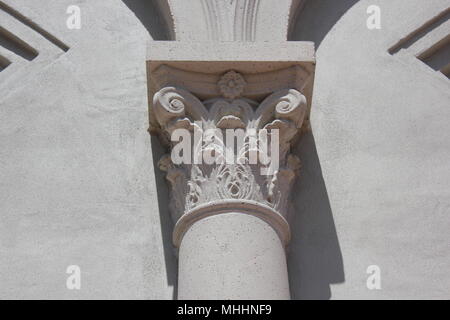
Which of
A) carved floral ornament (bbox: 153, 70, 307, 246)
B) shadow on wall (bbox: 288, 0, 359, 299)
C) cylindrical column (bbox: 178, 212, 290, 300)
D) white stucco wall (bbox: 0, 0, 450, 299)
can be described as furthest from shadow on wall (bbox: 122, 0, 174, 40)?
cylindrical column (bbox: 178, 212, 290, 300)

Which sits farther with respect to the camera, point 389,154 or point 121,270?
point 389,154

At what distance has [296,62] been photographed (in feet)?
22.2

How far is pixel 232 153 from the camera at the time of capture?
257 inches

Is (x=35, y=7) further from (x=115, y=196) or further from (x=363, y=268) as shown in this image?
(x=363, y=268)

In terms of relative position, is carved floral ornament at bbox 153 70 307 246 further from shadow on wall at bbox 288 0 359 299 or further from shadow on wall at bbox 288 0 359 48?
shadow on wall at bbox 288 0 359 48

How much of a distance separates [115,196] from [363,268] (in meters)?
1.46

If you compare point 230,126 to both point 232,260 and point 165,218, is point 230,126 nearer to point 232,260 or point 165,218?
point 165,218

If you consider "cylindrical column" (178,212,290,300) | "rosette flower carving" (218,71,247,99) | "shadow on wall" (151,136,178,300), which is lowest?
"cylindrical column" (178,212,290,300)

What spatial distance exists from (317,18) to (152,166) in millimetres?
1571

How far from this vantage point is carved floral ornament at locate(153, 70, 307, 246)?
641cm

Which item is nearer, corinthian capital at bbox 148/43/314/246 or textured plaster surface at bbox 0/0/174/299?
corinthian capital at bbox 148/43/314/246

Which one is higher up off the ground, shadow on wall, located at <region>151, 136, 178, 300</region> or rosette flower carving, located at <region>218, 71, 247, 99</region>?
rosette flower carving, located at <region>218, 71, 247, 99</region>
